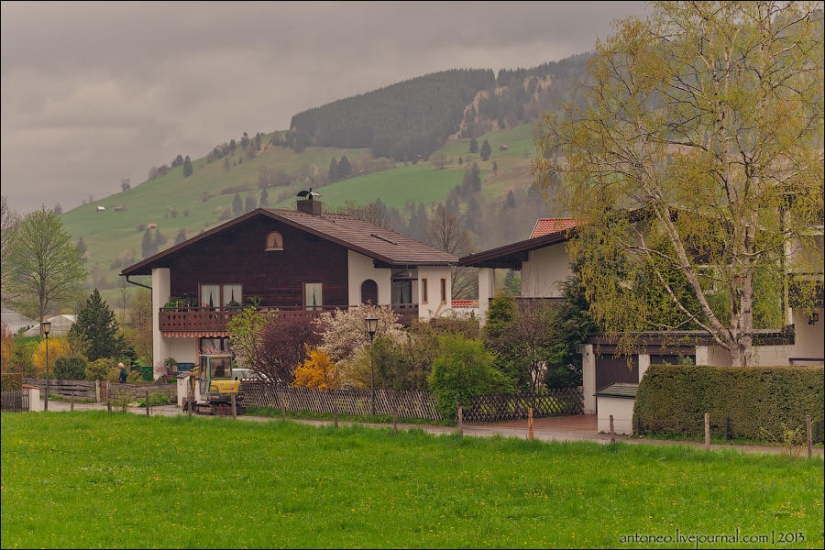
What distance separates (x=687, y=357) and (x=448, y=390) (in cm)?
780

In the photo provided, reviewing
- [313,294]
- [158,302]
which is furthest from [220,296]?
[313,294]

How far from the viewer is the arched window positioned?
5578 centimetres

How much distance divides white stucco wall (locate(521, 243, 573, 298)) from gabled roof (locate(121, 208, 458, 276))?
1064 cm

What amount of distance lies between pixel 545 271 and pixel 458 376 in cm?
1023

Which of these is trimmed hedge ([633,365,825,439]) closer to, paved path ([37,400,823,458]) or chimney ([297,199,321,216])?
paved path ([37,400,823,458])

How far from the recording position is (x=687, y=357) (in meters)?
35.2

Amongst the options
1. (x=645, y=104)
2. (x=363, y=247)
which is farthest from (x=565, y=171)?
(x=363, y=247)

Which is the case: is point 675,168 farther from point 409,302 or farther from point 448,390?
point 409,302

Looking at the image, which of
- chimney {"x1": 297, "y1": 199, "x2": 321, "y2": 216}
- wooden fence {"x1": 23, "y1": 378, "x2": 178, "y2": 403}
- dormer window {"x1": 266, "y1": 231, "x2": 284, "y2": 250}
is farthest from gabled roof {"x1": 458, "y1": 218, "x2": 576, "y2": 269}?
chimney {"x1": 297, "y1": 199, "x2": 321, "y2": 216}

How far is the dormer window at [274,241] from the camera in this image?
57650 millimetres

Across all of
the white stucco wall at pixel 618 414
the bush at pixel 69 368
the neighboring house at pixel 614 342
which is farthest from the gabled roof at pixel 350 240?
the white stucco wall at pixel 618 414

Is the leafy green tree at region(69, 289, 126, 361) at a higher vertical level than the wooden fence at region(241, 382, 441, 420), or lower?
higher

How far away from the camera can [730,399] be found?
29391 mm

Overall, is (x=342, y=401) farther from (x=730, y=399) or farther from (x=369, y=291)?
(x=369, y=291)
